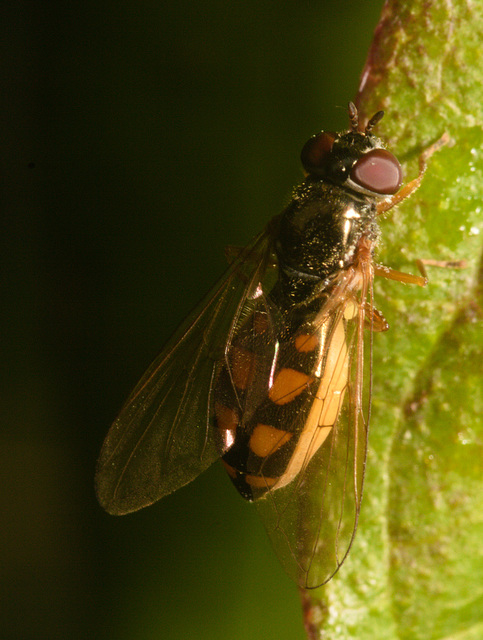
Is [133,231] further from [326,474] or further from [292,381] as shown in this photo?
[326,474]

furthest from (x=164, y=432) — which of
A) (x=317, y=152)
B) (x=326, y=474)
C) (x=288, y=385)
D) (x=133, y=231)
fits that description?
(x=317, y=152)

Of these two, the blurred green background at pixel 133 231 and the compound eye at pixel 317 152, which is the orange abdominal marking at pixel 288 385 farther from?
the compound eye at pixel 317 152

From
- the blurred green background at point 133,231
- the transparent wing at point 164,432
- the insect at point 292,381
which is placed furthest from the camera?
the blurred green background at point 133,231

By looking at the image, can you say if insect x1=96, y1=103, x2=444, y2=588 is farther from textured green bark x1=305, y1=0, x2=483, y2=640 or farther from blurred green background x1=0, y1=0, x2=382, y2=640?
blurred green background x1=0, y1=0, x2=382, y2=640

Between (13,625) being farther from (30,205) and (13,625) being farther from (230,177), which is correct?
(230,177)

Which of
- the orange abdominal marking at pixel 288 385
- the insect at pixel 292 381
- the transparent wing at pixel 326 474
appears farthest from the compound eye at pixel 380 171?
the orange abdominal marking at pixel 288 385

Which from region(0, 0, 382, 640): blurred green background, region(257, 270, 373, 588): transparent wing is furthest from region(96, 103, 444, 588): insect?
region(0, 0, 382, 640): blurred green background

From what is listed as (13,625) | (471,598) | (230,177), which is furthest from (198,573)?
(230,177)
